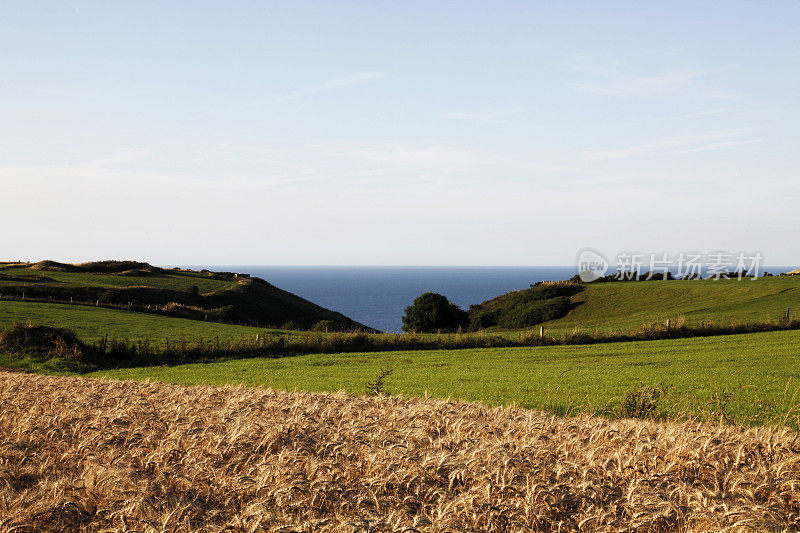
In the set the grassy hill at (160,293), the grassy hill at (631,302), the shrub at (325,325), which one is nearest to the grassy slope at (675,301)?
the grassy hill at (631,302)

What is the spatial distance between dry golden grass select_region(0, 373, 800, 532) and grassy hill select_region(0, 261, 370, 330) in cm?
4864

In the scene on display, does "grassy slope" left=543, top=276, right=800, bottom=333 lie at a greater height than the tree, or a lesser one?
greater

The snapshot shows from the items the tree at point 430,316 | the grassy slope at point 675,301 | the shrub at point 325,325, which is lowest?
the shrub at point 325,325

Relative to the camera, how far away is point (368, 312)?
528ft

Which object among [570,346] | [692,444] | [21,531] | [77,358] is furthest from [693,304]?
[21,531]

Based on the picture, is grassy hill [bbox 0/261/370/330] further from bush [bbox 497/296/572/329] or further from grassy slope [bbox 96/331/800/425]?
grassy slope [bbox 96/331/800/425]

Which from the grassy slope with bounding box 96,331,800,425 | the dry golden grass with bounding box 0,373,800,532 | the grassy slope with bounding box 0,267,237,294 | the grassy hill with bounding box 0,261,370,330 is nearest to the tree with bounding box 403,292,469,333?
the grassy hill with bounding box 0,261,370,330

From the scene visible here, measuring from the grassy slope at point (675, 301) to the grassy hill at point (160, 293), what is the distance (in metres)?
28.3

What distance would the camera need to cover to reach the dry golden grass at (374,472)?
3.21 meters

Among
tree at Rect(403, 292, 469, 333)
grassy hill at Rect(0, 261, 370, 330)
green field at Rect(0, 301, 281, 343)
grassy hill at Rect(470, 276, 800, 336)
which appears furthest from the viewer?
tree at Rect(403, 292, 469, 333)

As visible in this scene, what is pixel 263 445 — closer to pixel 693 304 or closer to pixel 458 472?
pixel 458 472

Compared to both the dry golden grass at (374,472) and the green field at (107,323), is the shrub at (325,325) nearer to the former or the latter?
the green field at (107,323)

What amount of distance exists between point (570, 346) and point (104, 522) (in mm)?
33970

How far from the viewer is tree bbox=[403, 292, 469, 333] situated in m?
68.5
